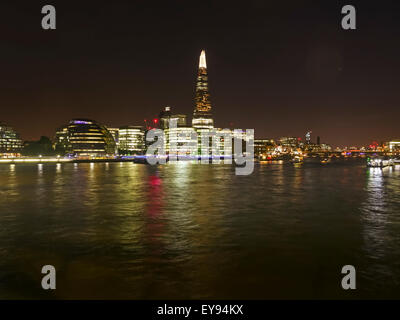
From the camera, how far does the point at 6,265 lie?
48.2 ft

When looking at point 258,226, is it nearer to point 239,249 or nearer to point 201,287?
point 239,249

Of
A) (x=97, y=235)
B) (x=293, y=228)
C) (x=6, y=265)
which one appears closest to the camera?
(x=6, y=265)

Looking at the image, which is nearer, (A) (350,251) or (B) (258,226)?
(A) (350,251)

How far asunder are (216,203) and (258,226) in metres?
11.1

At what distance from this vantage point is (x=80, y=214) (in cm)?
2791

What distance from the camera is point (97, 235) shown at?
20.4 m

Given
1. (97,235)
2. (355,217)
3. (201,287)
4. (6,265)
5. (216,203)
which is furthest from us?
(216,203)

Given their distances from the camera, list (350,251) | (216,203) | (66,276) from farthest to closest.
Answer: (216,203)
(350,251)
(66,276)

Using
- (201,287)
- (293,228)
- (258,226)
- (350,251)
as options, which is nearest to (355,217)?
(293,228)
